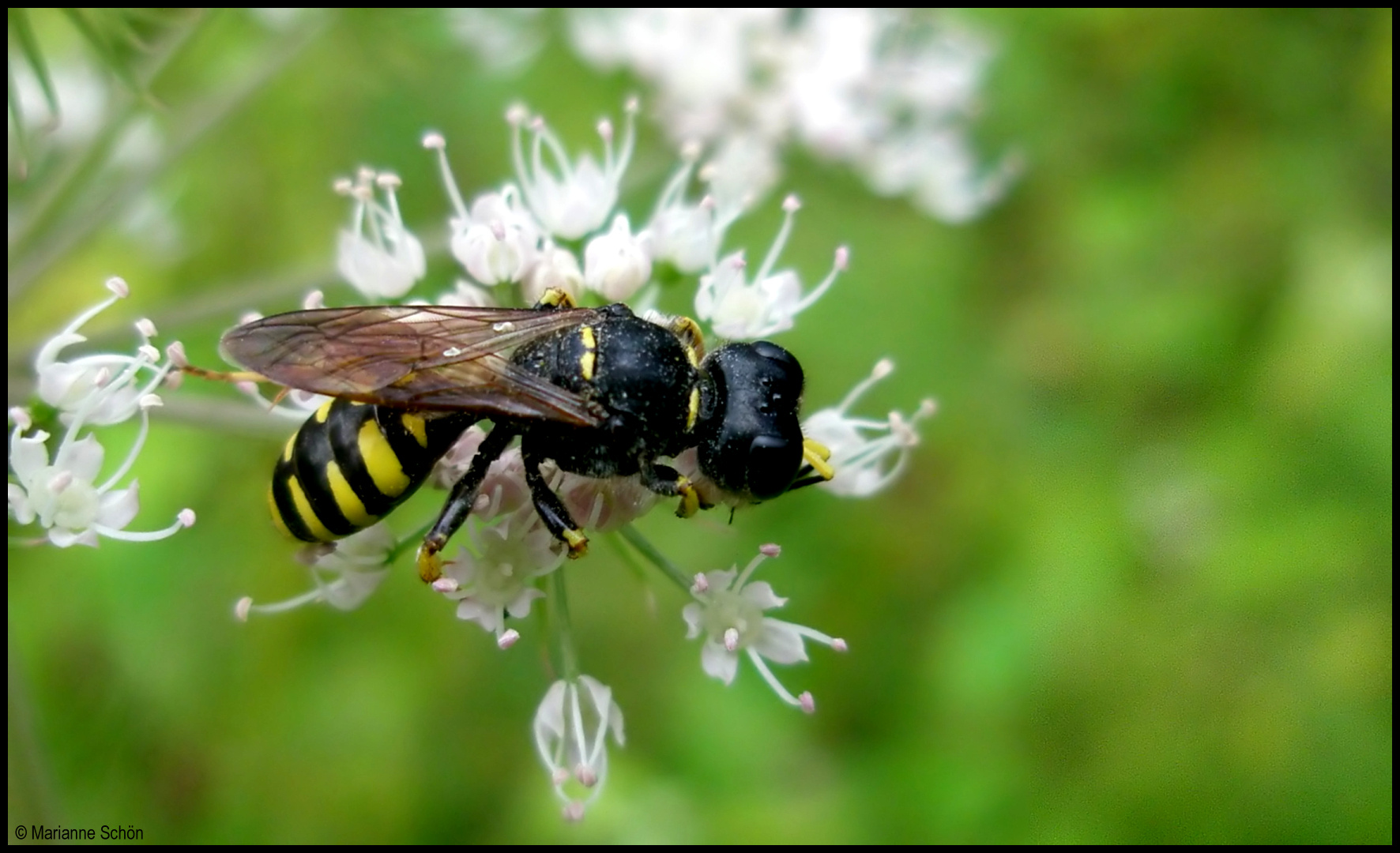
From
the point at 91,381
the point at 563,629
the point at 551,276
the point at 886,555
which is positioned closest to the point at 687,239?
the point at 551,276

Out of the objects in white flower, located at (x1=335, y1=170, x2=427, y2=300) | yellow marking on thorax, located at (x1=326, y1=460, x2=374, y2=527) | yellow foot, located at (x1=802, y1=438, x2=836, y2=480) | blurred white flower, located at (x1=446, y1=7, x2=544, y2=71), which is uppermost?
blurred white flower, located at (x1=446, y1=7, x2=544, y2=71)

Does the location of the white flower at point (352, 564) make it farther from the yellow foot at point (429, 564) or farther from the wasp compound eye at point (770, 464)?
the wasp compound eye at point (770, 464)

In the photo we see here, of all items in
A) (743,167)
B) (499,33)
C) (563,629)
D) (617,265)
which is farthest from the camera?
(499,33)

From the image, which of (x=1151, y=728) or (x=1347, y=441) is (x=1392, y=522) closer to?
(x=1347, y=441)

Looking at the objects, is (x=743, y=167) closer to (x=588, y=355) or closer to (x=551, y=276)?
(x=551, y=276)

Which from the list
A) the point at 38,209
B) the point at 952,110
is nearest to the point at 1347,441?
the point at 952,110

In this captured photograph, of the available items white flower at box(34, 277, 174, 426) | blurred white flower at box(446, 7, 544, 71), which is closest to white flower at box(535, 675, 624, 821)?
white flower at box(34, 277, 174, 426)

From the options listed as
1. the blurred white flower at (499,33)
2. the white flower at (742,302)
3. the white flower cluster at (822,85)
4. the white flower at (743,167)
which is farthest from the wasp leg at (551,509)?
the blurred white flower at (499,33)

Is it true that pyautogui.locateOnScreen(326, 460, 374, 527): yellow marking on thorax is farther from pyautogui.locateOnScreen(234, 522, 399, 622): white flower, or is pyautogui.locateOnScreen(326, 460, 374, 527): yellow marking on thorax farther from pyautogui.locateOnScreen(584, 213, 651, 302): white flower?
pyautogui.locateOnScreen(584, 213, 651, 302): white flower
